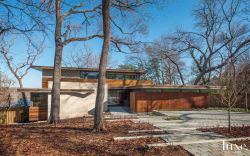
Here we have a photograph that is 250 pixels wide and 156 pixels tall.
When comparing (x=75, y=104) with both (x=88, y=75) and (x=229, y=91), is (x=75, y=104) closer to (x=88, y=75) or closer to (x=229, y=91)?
(x=88, y=75)

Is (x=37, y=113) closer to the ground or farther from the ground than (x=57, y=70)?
closer to the ground

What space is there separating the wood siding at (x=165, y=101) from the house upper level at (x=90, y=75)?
15.0ft

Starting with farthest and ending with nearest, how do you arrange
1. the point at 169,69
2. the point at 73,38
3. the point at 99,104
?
the point at 169,69
the point at 73,38
the point at 99,104

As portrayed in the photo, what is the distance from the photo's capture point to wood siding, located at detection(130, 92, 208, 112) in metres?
19.9

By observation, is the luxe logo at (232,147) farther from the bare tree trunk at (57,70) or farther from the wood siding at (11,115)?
the wood siding at (11,115)

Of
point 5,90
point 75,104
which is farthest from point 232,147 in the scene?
point 5,90

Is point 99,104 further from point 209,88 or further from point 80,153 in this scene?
point 209,88

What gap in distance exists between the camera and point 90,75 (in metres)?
27.0

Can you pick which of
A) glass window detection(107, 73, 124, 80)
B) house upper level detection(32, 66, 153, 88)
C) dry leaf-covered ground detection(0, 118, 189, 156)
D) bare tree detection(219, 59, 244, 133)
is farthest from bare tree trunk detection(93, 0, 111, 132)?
glass window detection(107, 73, 124, 80)

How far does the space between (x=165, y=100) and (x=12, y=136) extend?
15704 millimetres

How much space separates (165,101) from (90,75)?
1070 cm

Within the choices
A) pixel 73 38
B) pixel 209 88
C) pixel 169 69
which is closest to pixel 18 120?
pixel 73 38

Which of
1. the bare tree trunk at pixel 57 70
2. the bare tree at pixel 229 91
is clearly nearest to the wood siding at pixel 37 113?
the bare tree trunk at pixel 57 70

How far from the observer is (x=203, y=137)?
749 cm
